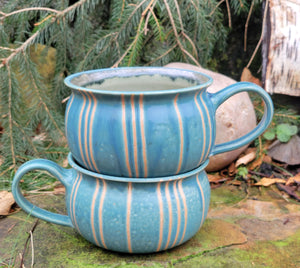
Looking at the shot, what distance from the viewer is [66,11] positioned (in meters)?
1.80

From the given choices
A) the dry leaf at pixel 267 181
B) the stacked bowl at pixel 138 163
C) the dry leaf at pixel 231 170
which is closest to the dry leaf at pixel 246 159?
the dry leaf at pixel 231 170

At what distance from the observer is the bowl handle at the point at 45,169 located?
1191 mm

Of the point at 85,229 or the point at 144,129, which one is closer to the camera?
the point at 144,129

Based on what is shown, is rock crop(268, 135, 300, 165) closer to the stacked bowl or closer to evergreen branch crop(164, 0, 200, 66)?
evergreen branch crop(164, 0, 200, 66)

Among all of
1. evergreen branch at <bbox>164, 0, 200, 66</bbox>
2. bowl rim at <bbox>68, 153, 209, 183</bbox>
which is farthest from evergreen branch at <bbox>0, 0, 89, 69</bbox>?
bowl rim at <bbox>68, 153, 209, 183</bbox>

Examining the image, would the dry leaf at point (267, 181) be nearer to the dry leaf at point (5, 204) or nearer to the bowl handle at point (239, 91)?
the bowl handle at point (239, 91)

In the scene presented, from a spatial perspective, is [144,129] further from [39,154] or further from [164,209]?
[39,154]

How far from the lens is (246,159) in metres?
1.88

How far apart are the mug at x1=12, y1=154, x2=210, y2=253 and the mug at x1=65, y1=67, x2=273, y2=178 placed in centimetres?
4

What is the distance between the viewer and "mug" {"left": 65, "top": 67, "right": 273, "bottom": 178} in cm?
104

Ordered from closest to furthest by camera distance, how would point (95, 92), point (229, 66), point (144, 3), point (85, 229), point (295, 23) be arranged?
point (95, 92), point (85, 229), point (295, 23), point (144, 3), point (229, 66)

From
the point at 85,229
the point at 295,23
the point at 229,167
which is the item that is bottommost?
the point at 229,167

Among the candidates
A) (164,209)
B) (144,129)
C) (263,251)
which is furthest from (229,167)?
(144,129)

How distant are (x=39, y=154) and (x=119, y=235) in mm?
848
